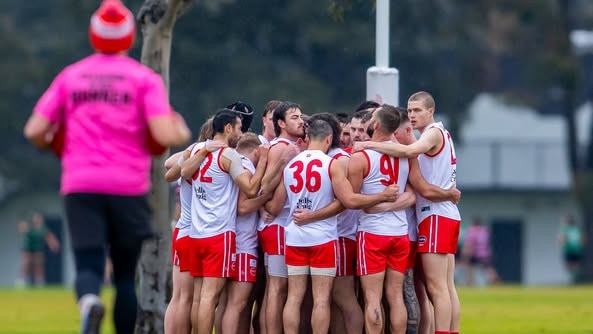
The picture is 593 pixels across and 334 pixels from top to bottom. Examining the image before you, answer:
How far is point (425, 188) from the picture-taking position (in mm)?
13445

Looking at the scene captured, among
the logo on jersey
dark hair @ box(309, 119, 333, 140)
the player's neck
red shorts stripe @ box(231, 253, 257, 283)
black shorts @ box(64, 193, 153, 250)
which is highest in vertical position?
dark hair @ box(309, 119, 333, 140)

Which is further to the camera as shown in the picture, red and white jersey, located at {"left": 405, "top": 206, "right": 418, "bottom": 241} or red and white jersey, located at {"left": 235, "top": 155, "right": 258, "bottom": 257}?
red and white jersey, located at {"left": 405, "top": 206, "right": 418, "bottom": 241}

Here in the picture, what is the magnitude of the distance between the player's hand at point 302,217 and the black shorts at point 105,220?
326 cm

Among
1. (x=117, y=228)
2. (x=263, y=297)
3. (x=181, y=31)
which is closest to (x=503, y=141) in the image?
(x=181, y=31)

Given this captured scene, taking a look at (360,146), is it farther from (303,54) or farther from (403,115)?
(303,54)

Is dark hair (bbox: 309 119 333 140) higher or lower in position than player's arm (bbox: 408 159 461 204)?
higher

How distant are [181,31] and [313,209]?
38735mm

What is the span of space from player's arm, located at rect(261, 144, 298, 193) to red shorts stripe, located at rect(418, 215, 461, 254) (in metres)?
1.40

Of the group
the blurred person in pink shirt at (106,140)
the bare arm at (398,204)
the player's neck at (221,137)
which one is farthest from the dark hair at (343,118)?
the blurred person in pink shirt at (106,140)

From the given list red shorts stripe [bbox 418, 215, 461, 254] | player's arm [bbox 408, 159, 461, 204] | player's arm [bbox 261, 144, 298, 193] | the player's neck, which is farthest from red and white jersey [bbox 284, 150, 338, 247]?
red shorts stripe [bbox 418, 215, 461, 254]

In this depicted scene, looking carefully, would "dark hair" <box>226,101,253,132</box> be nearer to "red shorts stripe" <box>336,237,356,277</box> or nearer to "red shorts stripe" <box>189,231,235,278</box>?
"red shorts stripe" <box>189,231,235,278</box>

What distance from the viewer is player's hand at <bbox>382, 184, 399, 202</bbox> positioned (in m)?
13.2

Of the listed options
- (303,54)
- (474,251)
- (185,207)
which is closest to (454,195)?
(185,207)

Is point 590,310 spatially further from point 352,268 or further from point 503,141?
point 503,141
